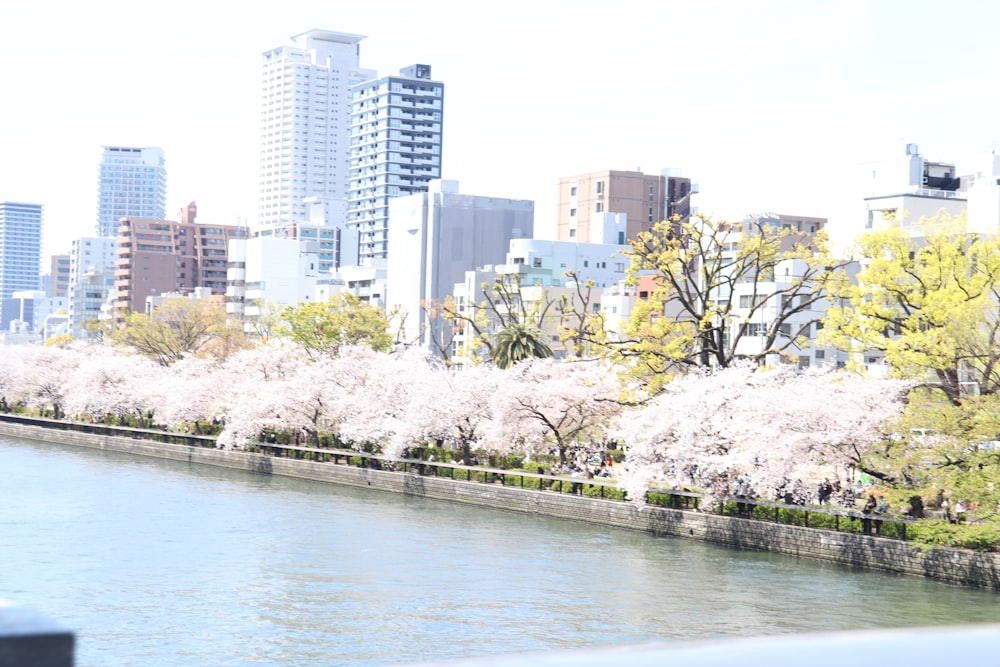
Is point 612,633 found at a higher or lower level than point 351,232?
lower

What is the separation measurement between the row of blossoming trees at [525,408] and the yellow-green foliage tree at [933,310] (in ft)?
4.27

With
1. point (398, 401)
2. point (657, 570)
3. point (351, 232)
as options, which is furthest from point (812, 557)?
point (351, 232)

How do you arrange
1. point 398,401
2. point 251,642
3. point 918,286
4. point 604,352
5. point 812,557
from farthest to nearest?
point 398,401 < point 604,352 < point 918,286 < point 812,557 < point 251,642

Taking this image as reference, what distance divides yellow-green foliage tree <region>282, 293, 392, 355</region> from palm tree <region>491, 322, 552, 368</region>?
12807 mm

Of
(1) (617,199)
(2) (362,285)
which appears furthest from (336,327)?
(1) (617,199)

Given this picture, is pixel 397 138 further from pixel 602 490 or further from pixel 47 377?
pixel 602 490

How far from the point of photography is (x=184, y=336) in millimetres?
85438

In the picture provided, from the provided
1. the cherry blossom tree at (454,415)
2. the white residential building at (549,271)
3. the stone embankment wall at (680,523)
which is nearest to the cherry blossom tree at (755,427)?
the stone embankment wall at (680,523)

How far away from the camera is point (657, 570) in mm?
28516

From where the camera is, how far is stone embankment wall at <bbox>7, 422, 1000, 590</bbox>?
2744cm

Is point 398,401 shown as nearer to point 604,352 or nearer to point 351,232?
point 604,352

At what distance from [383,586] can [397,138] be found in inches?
6232

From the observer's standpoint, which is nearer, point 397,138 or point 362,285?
point 362,285

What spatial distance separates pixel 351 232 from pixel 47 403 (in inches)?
3367
